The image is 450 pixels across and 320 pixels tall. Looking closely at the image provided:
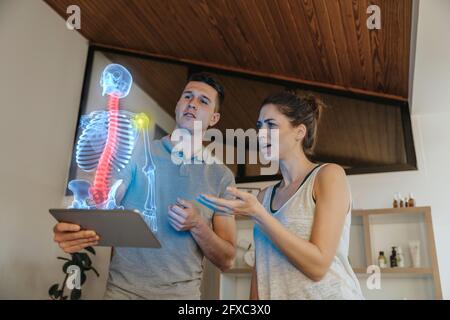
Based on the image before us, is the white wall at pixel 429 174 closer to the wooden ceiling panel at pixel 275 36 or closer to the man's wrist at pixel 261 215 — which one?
the wooden ceiling panel at pixel 275 36

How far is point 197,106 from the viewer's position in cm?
128

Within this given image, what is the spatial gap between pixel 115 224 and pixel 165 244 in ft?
0.73

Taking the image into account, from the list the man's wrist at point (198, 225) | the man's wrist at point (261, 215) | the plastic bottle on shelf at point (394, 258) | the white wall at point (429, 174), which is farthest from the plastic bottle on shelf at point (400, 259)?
the man's wrist at point (261, 215)

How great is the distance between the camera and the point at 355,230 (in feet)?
9.54

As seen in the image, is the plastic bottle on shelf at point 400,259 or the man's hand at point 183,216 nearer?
the man's hand at point 183,216

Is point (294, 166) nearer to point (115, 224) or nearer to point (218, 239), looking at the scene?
point (218, 239)

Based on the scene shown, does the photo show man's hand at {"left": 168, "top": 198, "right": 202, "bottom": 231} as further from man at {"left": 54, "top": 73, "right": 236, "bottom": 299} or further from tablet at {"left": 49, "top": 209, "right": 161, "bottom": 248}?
tablet at {"left": 49, "top": 209, "right": 161, "bottom": 248}

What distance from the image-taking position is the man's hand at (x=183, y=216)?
1.05 m

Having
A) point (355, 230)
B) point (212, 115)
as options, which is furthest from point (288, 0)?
point (355, 230)

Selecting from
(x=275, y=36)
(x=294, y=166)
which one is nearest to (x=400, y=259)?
(x=275, y=36)

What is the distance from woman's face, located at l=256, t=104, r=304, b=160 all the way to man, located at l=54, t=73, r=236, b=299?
214mm

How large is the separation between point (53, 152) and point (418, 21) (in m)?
2.48

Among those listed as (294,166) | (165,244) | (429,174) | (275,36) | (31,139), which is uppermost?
(275,36)

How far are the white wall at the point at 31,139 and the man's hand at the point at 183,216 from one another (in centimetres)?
182
